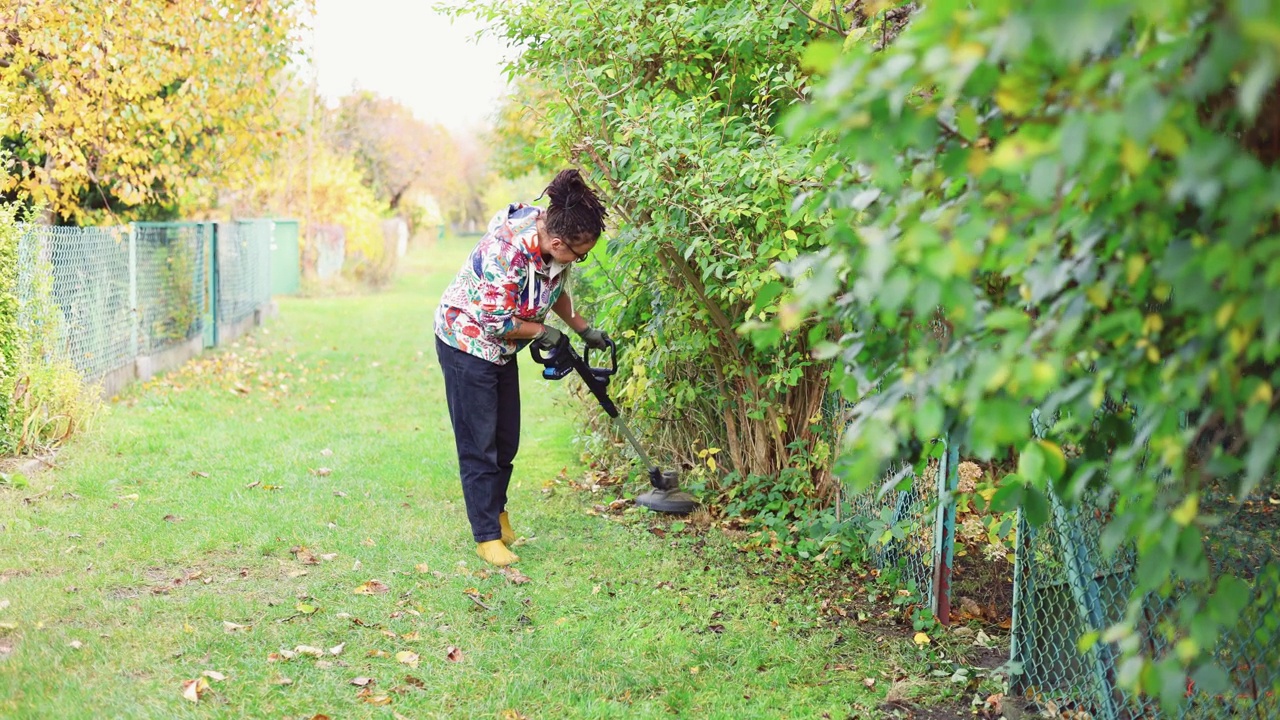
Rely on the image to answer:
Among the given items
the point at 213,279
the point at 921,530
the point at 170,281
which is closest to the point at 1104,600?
the point at 921,530

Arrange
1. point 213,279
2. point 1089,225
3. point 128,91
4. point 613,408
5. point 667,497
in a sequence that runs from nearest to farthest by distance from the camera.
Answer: point 1089,225
point 613,408
point 667,497
point 128,91
point 213,279

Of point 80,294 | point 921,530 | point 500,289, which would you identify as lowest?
point 921,530

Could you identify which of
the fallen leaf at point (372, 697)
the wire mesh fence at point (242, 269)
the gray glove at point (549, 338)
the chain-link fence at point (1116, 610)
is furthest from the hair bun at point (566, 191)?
the wire mesh fence at point (242, 269)

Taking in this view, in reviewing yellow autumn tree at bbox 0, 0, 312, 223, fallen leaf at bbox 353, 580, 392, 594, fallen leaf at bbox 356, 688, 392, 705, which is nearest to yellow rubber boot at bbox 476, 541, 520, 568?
fallen leaf at bbox 353, 580, 392, 594

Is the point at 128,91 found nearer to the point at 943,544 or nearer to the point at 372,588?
the point at 372,588

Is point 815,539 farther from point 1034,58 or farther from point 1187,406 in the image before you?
point 1034,58

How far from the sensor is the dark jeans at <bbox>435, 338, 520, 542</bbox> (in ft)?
16.0

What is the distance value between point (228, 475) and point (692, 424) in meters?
2.74

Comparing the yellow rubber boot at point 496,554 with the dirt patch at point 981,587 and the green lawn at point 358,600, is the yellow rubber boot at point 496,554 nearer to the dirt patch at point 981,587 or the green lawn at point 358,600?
the green lawn at point 358,600

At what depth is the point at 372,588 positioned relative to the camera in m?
4.56

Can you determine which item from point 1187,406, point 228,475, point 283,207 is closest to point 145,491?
point 228,475

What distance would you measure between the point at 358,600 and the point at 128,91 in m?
5.22

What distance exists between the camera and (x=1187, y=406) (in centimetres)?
170

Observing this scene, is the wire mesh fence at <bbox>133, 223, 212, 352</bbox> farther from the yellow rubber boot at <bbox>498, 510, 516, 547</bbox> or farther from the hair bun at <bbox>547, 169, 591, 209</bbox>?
the hair bun at <bbox>547, 169, 591, 209</bbox>
